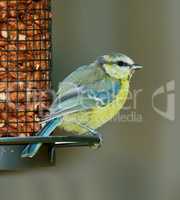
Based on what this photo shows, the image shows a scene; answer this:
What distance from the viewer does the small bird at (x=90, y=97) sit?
2068mm

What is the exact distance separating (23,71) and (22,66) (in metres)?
0.02

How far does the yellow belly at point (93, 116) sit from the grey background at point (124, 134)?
269 millimetres

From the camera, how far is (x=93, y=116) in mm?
2115

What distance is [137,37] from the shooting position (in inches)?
96.0

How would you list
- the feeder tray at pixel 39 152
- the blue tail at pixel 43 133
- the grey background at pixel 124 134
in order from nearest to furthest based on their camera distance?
the feeder tray at pixel 39 152
the blue tail at pixel 43 133
the grey background at pixel 124 134

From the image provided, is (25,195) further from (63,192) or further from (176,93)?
(176,93)

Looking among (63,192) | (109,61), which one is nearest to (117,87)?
(109,61)

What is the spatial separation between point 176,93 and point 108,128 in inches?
11.5

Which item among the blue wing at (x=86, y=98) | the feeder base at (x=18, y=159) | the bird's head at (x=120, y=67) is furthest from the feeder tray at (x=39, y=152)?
the bird's head at (x=120, y=67)

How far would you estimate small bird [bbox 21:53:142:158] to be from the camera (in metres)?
2.07

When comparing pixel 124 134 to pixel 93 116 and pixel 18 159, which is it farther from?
pixel 18 159

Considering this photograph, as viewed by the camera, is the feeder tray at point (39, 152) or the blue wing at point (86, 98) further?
the blue wing at point (86, 98)

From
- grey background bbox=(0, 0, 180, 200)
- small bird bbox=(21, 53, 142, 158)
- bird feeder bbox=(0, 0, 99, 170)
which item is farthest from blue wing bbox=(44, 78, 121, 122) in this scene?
grey background bbox=(0, 0, 180, 200)

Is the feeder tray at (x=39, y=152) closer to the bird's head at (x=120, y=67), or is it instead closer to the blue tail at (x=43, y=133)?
the blue tail at (x=43, y=133)
